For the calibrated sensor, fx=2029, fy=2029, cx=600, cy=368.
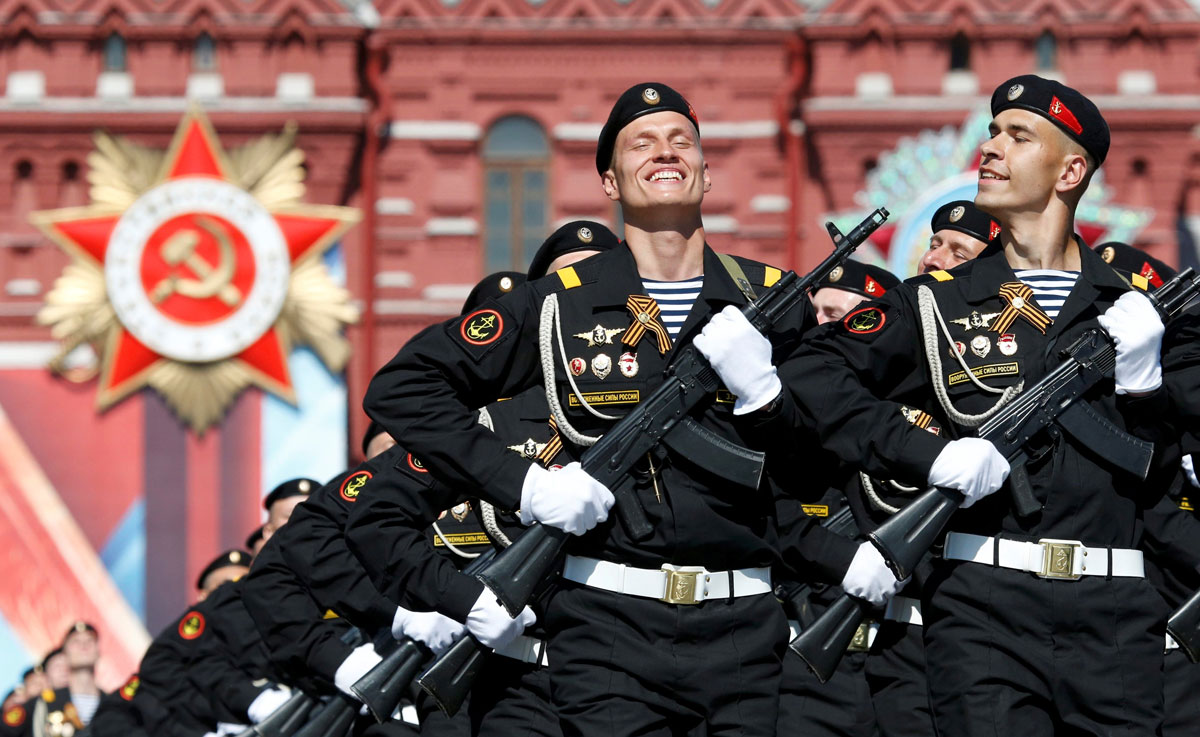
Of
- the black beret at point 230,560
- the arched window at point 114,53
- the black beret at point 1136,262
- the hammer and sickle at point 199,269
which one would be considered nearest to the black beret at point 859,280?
the black beret at point 1136,262

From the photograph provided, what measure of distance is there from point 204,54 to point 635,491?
48.1ft

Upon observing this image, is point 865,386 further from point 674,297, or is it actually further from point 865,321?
point 674,297

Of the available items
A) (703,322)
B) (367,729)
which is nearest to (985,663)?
(703,322)

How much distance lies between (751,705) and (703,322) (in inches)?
38.0

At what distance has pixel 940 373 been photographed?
5.20 metres

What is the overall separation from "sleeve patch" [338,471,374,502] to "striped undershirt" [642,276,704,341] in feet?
7.25

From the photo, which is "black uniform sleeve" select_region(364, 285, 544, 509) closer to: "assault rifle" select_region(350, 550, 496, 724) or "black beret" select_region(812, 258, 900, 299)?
"assault rifle" select_region(350, 550, 496, 724)

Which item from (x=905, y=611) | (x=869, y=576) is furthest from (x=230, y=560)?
(x=869, y=576)

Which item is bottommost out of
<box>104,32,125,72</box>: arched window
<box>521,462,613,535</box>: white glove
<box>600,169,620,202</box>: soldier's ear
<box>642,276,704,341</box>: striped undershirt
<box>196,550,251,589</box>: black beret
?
<box>196,550,251,589</box>: black beret

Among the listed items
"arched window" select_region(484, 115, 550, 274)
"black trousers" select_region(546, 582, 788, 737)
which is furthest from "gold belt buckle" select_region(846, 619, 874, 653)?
"arched window" select_region(484, 115, 550, 274)

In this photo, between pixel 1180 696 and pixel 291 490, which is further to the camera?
pixel 291 490

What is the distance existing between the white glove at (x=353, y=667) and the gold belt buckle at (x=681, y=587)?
2.68 m

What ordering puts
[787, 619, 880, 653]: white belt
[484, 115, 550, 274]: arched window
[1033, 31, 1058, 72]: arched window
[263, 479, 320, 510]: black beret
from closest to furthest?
[787, 619, 880, 653]: white belt
[263, 479, 320, 510]: black beret
[1033, 31, 1058, 72]: arched window
[484, 115, 550, 274]: arched window

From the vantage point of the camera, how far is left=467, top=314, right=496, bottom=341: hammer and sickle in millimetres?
5074
